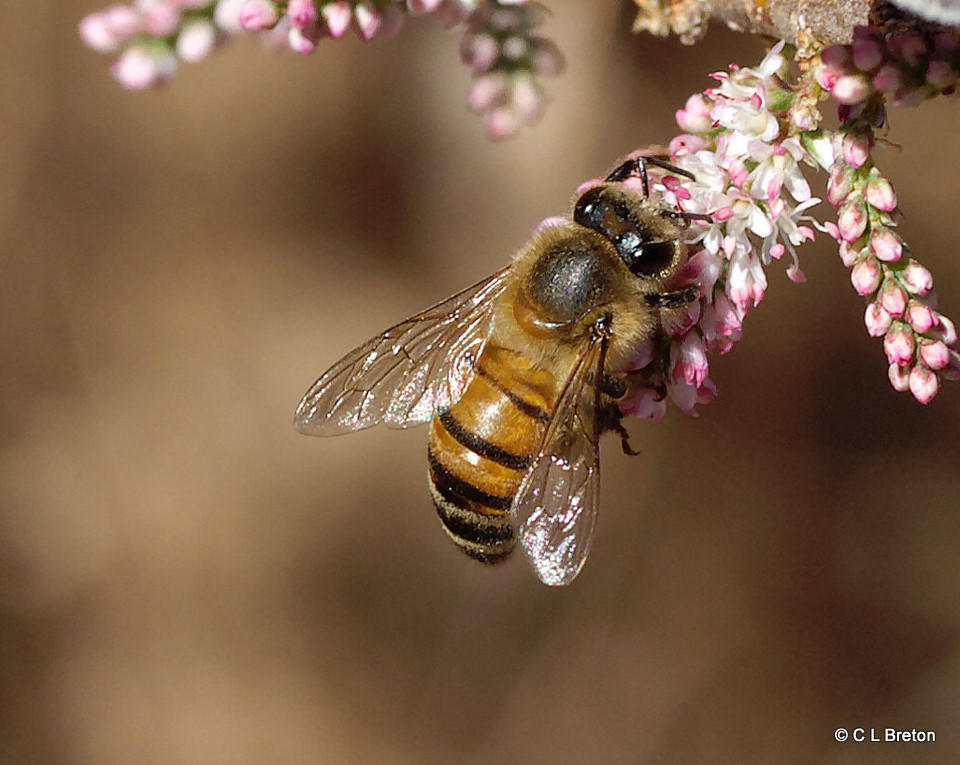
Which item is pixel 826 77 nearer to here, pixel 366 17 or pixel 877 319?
pixel 877 319

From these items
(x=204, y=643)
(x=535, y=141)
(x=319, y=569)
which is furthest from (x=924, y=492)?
(x=204, y=643)

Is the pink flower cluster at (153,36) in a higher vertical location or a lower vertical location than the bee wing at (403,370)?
higher

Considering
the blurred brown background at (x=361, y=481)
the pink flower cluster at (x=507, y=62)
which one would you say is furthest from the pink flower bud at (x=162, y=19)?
the blurred brown background at (x=361, y=481)

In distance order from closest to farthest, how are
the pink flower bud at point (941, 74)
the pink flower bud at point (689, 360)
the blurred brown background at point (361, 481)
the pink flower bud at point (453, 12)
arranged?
the pink flower bud at point (941, 74) → the pink flower bud at point (689, 360) → the pink flower bud at point (453, 12) → the blurred brown background at point (361, 481)

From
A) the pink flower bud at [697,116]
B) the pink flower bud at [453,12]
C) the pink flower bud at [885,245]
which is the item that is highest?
the pink flower bud at [453,12]

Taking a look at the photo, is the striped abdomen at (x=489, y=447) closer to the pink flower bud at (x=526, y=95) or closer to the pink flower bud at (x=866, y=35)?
the pink flower bud at (x=526, y=95)

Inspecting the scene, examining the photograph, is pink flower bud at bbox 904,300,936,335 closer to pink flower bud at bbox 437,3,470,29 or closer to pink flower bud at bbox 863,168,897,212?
pink flower bud at bbox 863,168,897,212

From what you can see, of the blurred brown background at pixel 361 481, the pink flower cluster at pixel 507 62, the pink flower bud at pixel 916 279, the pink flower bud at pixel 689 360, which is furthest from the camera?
the blurred brown background at pixel 361 481
